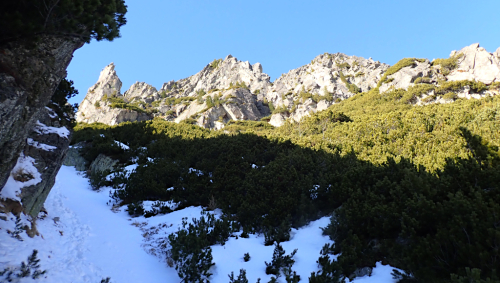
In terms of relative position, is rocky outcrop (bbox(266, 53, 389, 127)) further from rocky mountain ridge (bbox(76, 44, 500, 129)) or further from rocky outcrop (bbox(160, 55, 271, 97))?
rocky outcrop (bbox(160, 55, 271, 97))

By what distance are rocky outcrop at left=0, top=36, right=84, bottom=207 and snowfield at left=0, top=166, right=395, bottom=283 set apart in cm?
183

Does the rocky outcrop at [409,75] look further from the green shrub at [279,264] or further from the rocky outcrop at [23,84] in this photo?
the rocky outcrop at [23,84]

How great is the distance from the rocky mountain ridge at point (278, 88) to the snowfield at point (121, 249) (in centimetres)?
2915

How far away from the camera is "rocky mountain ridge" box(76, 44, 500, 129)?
106 ft

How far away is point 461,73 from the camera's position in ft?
102

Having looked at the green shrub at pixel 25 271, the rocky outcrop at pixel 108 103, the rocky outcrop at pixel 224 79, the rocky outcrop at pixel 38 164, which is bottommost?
the green shrub at pixel 25 271

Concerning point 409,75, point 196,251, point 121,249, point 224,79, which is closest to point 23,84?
point 121,249

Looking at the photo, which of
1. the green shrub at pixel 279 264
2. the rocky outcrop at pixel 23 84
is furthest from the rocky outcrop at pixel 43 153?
the green shrub at pixel 279 264

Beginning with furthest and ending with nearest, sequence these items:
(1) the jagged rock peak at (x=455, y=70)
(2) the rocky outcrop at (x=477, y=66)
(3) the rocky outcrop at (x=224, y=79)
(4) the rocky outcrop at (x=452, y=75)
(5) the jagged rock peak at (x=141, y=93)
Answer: (5) the jagged rock peak at (x=141, y=93), (3) the rocky outcrop at (x=224, y=79), (1) the jagged rock peak at (x=455, y=70), (2) the rocky outcrop at (x=477, y=66), (4) the rocky outcrop at (x=452, y=75)

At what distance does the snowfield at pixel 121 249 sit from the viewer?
4.95 metres

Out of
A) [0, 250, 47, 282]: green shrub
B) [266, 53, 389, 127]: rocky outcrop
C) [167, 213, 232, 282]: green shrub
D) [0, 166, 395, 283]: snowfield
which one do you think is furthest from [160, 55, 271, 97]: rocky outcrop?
[0, 250, 47, 282]: green shrub

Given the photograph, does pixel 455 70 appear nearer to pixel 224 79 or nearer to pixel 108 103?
pixel 224 79

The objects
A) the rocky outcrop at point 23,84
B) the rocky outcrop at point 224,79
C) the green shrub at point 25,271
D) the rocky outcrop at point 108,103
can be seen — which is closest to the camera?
the rocky outcrop at point 23,84

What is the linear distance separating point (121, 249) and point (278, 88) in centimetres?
5737
